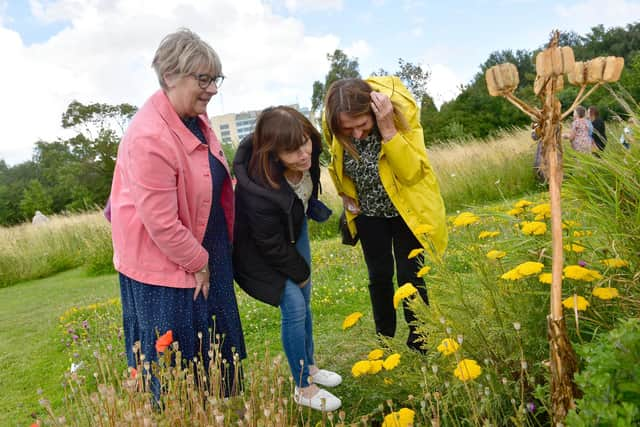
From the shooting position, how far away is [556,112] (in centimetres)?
139

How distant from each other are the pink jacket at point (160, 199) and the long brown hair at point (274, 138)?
23 cm

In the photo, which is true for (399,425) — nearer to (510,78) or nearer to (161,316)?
(510,78)

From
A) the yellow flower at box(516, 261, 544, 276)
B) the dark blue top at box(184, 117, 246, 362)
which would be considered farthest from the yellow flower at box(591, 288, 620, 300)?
the dark blue top at box(184, 117, 246, 362)

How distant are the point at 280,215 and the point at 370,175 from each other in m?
0.61

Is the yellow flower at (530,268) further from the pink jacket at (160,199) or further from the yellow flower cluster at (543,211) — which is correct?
the pink jacket at (160,199)

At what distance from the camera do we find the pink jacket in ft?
7.16

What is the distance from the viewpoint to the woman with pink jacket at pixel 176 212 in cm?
220

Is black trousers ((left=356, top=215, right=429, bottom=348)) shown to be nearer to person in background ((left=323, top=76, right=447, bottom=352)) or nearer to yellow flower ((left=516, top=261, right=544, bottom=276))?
person in background ((left=323, top=76, right=447, bottom=352))

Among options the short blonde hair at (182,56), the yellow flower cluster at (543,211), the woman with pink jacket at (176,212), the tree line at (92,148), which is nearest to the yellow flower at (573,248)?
the yellow flower cluster at (543,211)

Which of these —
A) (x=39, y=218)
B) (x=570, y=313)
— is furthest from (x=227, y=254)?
(x=39, y=218)

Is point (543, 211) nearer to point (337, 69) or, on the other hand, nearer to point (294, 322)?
point (294, 322)

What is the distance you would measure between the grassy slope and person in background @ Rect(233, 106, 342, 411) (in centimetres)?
217

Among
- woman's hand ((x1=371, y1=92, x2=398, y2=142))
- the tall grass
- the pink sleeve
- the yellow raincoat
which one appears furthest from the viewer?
the tall grass

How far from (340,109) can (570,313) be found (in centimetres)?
144
